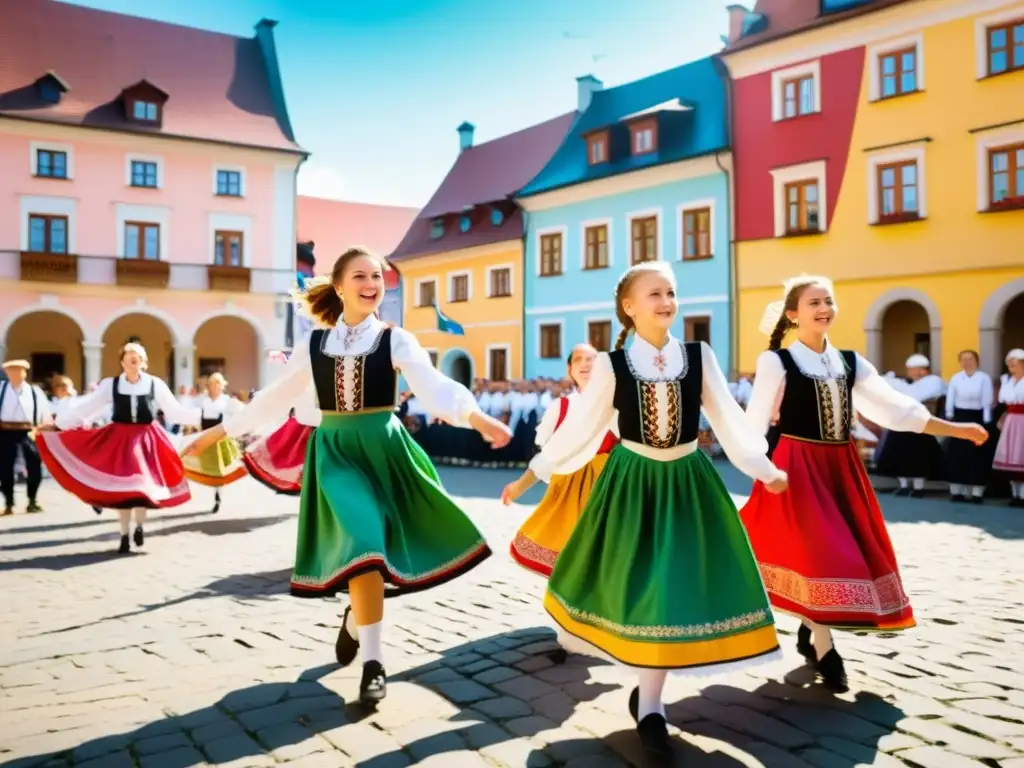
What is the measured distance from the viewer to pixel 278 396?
475 centimetres

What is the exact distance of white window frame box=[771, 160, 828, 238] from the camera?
21359 mm

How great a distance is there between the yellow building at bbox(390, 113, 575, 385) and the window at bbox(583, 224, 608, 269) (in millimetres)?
3243

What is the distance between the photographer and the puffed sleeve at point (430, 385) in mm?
4426

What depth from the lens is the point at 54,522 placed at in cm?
1113

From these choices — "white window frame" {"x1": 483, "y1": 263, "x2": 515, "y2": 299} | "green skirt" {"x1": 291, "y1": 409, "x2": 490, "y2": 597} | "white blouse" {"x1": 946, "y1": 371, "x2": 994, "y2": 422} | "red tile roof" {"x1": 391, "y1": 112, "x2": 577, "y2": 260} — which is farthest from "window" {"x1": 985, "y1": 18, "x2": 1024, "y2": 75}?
"green skirt" {"x1": 291, "y1": 409, "x2": 490, "y2": 597}

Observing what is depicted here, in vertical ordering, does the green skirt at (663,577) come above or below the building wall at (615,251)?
below

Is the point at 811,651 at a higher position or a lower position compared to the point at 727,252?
lower

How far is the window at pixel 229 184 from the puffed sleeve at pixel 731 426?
31.4 m

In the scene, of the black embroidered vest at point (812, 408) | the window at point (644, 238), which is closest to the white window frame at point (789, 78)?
the window at point (644, 238)

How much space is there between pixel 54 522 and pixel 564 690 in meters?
9.02

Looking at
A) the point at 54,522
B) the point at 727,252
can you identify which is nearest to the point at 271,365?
the point at 727,252

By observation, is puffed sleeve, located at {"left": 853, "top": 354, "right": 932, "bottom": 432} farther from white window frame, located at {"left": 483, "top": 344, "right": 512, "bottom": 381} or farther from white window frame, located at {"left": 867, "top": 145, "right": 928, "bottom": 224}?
white window frame, located at {"left": 483, "top": 344, "right": 512, "bottom": 381}

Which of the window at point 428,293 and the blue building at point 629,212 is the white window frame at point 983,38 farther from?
the window at point 428,293

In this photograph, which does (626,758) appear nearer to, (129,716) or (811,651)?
(811,651)
